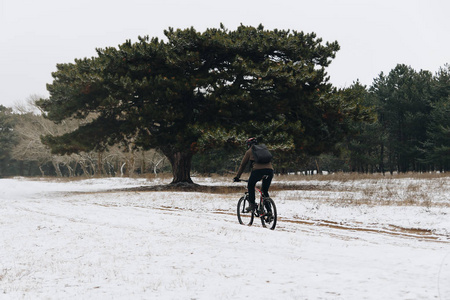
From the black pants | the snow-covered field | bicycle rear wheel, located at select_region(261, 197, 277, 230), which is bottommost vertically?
the snow-covered field

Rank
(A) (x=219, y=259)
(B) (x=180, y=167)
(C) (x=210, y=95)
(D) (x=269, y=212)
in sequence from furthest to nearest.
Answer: (B) (x=180, y=167) < (C) (x=210, y=95) < (D) (x=269, y=212) < (A) (x=219, y=259)

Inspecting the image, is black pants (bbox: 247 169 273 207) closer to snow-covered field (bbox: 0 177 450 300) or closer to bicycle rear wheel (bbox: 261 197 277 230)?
bicycle rear wheel (bbox: 261 197 277 230)

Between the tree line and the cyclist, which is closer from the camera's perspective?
the cyclist

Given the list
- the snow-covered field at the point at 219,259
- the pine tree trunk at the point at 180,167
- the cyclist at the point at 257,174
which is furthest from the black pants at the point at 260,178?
the pine tree trunk at the point at 180,167

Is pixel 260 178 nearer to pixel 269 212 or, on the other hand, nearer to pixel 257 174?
pixel 257 174

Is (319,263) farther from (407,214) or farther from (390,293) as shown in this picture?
(407,214)

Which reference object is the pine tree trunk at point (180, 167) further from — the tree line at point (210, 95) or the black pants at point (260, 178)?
the black pants at point (260, 178)

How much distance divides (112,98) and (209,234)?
1598 cm

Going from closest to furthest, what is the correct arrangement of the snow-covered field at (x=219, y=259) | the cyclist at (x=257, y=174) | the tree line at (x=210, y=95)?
the snow-covered field at (x=219, y=259), the cyclist at (x=257, y=174), the tree line at (x=210, y=95)

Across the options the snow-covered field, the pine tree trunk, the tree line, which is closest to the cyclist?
the snow-covered field

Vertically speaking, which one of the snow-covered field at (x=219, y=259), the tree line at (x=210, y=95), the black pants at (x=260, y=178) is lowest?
the snow-covered field at (x=219, y=259)

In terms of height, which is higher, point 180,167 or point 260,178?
point 180,167

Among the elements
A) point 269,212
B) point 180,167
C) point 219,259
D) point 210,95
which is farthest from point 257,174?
point 180,167

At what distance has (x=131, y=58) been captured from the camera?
23.1 m
